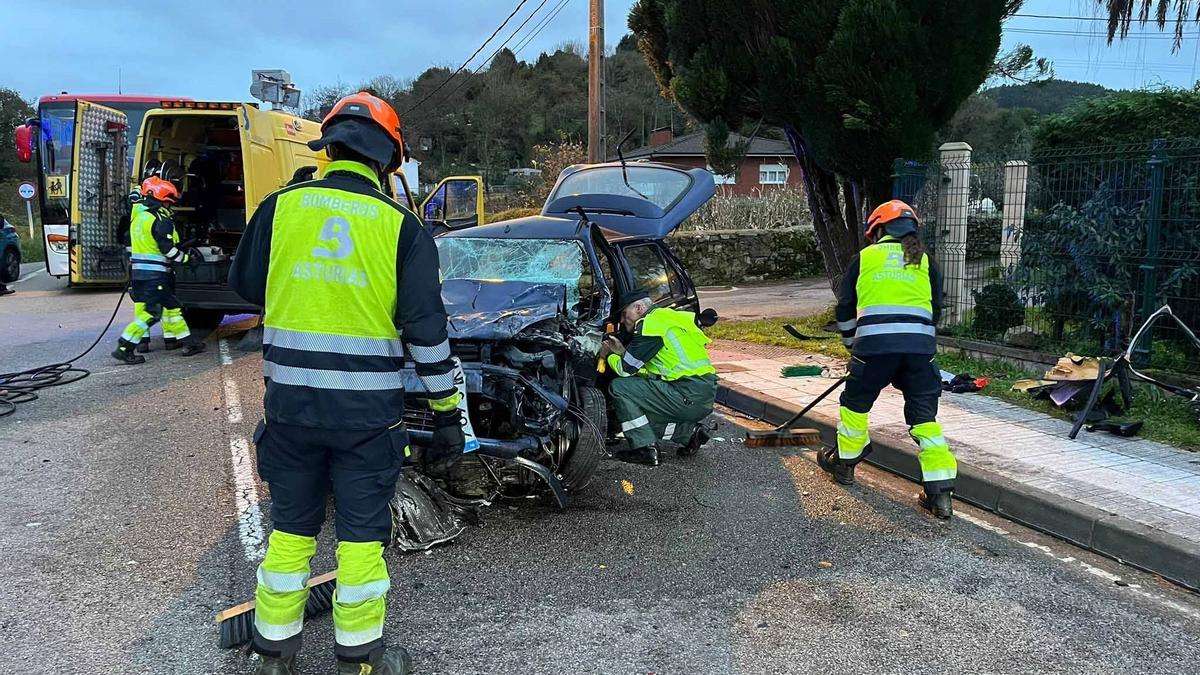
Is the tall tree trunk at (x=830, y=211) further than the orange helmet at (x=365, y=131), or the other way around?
the tall tree trunk at (x=830, y=211)

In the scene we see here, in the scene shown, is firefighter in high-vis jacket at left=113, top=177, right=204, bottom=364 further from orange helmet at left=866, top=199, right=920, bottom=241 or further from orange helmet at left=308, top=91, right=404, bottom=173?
orange helmet at left=866, top=199, right=920, bottom=241

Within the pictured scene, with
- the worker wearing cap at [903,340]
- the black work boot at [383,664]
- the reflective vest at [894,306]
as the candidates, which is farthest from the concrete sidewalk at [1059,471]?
the black work boot at [383,664]

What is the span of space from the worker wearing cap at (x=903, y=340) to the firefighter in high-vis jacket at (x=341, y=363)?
2.91m

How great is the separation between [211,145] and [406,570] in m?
10.3

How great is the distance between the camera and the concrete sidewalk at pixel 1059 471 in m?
4.12

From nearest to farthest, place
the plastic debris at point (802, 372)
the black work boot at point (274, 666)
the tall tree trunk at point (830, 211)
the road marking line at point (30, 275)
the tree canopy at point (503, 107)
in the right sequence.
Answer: the black work boot at point (274, 666) < the plastic debris at point (802, 372) < the tall tree trunk at point (830, 211) < the road marking line at point (30, 275) < the tree canopy at point (503, 107)

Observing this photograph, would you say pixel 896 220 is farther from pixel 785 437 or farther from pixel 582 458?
pixel 582 458

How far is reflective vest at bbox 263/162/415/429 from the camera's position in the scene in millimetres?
2674

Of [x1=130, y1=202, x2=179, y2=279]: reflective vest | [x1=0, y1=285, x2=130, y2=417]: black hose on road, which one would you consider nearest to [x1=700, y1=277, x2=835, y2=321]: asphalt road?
[x1=130, y1=202, x2=179, y2=279]: reflective vest

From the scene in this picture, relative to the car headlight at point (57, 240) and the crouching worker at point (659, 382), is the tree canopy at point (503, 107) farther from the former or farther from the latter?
the crouching worker at point (659, 382)

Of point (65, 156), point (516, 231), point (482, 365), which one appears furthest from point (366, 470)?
point (65, 156)

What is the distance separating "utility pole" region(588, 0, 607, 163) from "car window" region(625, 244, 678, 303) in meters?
8.54

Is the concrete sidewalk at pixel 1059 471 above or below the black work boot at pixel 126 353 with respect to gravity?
below

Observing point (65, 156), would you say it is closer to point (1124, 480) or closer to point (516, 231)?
point (516, 231)
